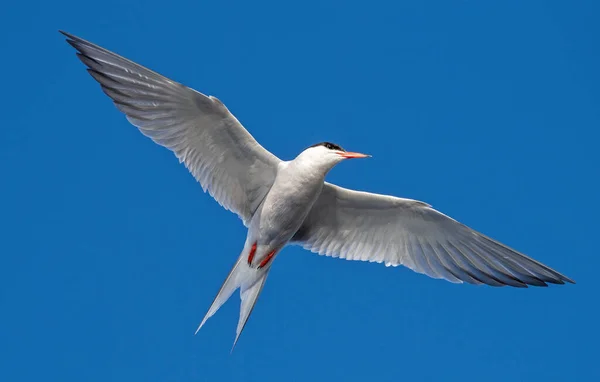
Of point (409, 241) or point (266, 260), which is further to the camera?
point (409, 241)

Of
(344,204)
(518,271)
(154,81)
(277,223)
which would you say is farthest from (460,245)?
(154,81)

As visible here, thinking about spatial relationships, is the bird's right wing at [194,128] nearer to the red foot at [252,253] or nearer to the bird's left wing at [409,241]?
the red foot at [252,253]

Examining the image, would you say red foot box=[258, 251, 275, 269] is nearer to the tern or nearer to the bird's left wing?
the tern

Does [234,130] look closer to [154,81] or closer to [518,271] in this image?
[154,81]

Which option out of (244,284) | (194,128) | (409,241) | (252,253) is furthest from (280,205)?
(409,241)

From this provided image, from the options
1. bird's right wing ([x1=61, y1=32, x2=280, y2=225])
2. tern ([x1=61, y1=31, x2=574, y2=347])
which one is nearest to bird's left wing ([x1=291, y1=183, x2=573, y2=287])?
tern ([x1=61, y1=31, x2=574, y2=347])

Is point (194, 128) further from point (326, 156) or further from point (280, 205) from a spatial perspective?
point (326, 156)
